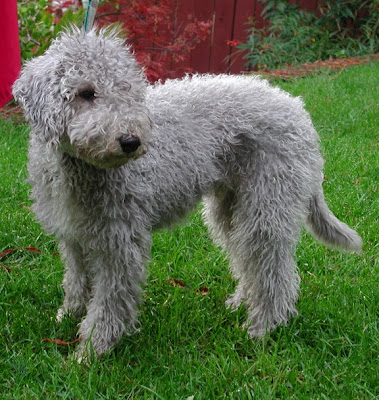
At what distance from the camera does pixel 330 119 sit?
688 cm

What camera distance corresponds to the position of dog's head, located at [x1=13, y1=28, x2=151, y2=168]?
101 inches

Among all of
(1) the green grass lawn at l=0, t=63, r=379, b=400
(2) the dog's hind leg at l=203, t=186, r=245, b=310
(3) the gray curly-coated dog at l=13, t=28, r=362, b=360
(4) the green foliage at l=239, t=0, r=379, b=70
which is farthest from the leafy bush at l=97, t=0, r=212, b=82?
(3) the gray curly-coated dog at l=13, t=28, r=362, b=360

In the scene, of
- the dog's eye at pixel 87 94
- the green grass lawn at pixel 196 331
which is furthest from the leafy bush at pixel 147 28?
the dog's eye at pixel 87 94

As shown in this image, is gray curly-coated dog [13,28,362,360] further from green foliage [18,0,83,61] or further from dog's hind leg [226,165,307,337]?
green foliage [18,0,83,61]

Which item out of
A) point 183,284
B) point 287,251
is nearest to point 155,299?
point 183,284

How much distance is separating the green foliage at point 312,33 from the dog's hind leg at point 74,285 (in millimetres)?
7308

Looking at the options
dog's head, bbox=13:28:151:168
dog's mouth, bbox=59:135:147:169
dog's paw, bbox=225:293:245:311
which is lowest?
dog's paw, bbox=225:293:245:311

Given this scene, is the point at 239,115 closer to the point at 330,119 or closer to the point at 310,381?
the point at 310,381

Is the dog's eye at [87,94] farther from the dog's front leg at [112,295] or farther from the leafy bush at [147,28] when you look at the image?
the leafy bush at [147,28]

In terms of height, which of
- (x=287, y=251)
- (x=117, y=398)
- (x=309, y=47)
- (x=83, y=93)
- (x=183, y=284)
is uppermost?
(x=83, y=93)

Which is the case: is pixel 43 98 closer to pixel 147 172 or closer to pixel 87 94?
pixel 87 94

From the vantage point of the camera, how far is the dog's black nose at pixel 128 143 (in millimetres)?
2531

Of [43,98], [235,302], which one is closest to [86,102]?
[43,98]

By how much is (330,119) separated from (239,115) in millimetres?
3878
